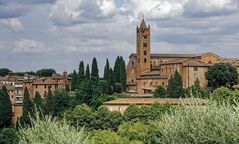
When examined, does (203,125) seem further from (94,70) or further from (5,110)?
(94,70)

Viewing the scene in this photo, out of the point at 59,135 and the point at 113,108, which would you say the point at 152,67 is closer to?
the point at 113,108

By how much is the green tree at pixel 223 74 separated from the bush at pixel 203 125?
39.2m

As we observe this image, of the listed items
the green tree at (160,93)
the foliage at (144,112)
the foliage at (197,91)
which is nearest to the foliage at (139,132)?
the foliage at (144,112)

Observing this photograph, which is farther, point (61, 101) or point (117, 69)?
point (117, 69)

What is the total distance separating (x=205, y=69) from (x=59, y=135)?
4933 centimetres

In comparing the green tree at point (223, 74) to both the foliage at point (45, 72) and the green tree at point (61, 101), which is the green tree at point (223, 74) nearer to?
the green tree at point (61, 101)

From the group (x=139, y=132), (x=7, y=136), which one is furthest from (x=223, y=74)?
(x=139, y=132)

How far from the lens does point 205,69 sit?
218 ft

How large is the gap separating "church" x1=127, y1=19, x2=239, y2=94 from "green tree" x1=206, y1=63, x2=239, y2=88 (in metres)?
2.68

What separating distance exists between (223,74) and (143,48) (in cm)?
1987

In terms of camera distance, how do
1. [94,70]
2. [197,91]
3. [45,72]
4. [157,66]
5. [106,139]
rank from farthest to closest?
1. [45,72]
2. [157,66]
3. [94,70]
4. [197,91]
5. [106,139]

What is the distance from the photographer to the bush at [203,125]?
66.9 feet

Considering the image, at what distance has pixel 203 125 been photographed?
21.3 m

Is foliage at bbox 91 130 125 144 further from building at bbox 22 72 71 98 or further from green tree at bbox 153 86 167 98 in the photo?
building at bbox 22 72 71 98
